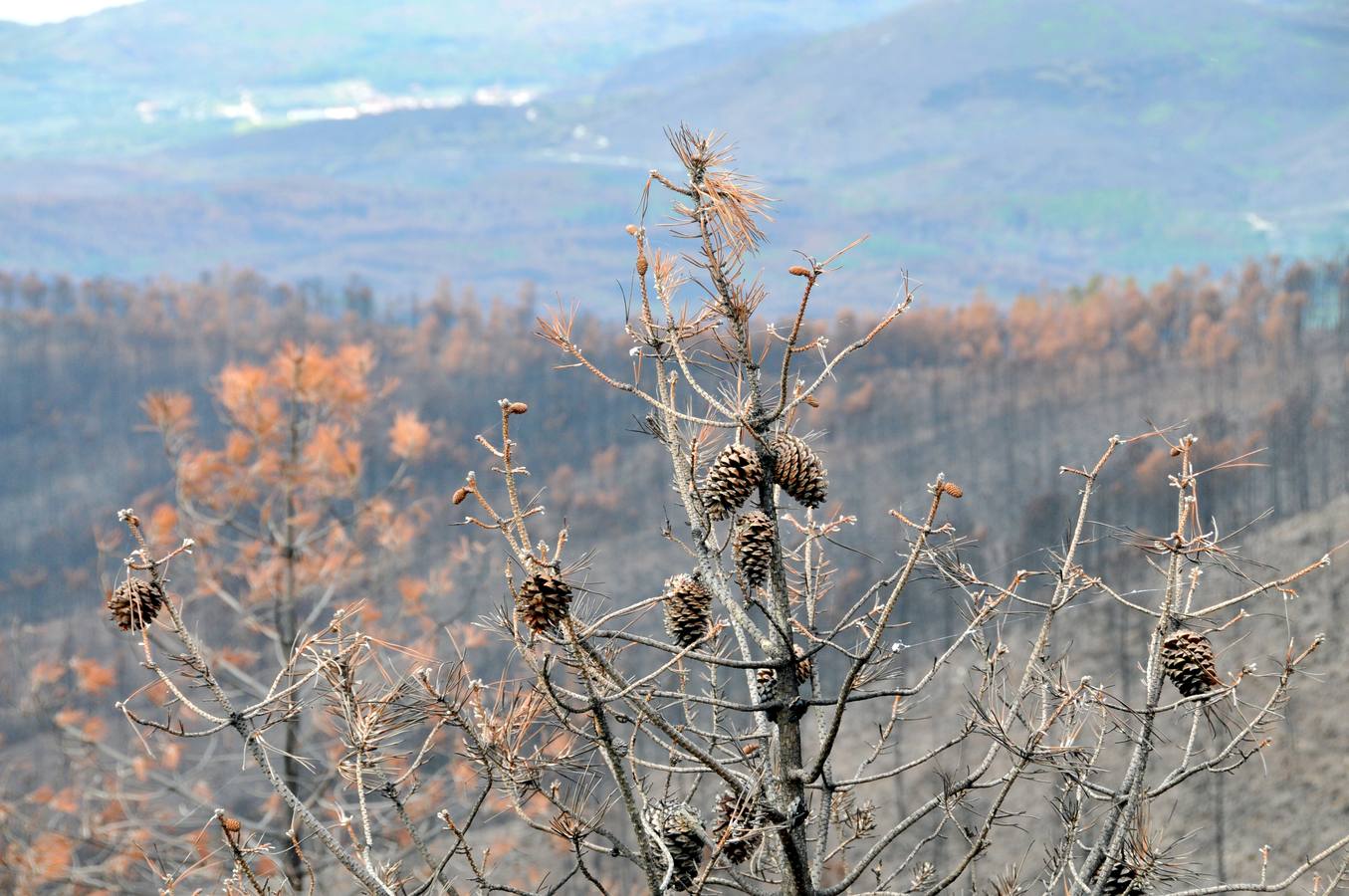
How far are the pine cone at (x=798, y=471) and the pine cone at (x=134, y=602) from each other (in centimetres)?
181

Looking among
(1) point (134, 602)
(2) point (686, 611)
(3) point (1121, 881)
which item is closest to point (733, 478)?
(2) point (686, 611)

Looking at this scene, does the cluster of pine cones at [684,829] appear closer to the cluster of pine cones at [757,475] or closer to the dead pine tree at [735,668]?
the dead pine tree at [735,668]

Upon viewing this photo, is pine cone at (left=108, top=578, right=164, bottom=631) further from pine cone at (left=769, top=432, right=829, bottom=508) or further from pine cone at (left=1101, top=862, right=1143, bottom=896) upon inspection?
pine cone at (left=1101, top=862, right=1143, bottom=896)

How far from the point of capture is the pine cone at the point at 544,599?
3.35 meters

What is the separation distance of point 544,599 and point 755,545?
2.53 feet

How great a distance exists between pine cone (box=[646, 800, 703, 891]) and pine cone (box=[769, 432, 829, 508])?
1062mm

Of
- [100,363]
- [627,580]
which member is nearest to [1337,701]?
[627,580]

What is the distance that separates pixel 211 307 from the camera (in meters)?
83.0

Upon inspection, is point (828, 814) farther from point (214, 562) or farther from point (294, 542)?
point (214, 562)

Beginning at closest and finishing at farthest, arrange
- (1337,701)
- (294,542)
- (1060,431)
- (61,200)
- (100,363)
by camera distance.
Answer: (294,542), (1337,701), (1060,431), (100,363), (61,200)

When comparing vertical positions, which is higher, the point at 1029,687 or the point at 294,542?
the point at 1029,687

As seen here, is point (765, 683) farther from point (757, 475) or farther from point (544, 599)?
point (544, 599)

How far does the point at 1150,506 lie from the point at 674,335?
1516 inches

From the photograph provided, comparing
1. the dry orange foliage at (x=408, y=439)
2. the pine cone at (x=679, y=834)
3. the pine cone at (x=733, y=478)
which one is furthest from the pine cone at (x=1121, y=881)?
the dry orange foliage at (x=408, y=439)
